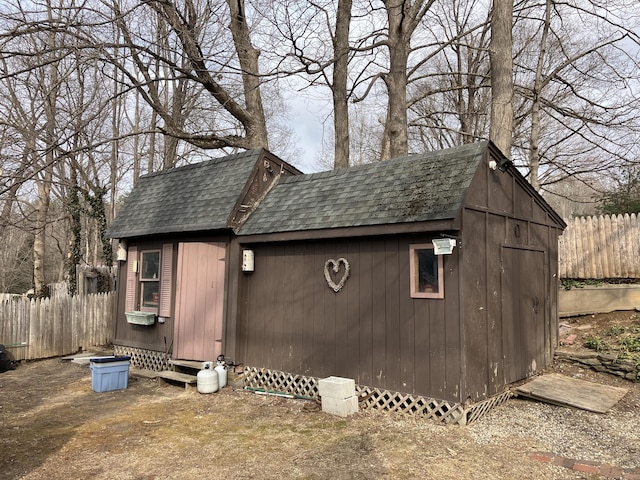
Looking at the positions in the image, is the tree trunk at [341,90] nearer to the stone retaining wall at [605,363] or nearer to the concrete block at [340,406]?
the stone retaining wall at [605,363]

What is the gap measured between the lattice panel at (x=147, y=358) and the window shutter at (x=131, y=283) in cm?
→ 89

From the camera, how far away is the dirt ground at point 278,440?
4.38 m

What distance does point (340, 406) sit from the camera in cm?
606

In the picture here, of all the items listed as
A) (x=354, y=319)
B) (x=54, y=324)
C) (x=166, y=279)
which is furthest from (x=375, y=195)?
(x=54, y=324)

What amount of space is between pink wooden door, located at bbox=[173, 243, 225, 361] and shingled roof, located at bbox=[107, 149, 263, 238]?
0.48m

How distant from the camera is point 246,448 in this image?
498 centimetres

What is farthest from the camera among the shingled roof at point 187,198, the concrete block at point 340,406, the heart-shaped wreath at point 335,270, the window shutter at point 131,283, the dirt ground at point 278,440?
the window shutter at point 131,283

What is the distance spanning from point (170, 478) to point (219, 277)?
4.23 meters

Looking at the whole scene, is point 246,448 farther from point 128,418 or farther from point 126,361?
point 126,361

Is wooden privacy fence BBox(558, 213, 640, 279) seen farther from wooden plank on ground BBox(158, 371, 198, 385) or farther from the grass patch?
wooden plank on ground BBox(158, 371, 198, 385)

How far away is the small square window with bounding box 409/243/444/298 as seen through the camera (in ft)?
19.0

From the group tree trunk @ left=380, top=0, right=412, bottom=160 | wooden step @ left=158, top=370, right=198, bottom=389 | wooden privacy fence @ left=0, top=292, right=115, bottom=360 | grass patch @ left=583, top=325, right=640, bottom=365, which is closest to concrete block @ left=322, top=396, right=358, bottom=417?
wooden step @ left=158, top=370, right=198, bottom=389

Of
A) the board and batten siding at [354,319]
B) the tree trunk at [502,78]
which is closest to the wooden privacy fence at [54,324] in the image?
the board and batten siding at [354,319]

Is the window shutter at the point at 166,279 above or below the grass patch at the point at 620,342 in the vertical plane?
above
